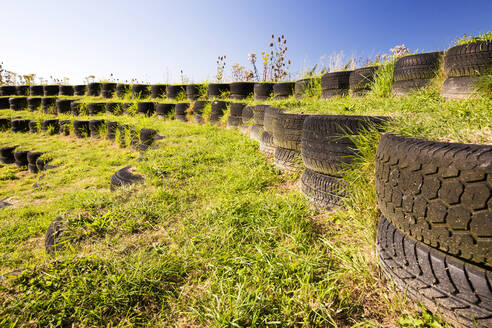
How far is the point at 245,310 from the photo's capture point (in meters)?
1.24

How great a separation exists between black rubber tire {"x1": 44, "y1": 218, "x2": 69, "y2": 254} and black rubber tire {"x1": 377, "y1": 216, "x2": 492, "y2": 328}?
2453 mm

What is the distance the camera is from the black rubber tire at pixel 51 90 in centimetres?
1230

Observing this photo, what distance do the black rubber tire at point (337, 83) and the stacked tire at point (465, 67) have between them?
1.67m

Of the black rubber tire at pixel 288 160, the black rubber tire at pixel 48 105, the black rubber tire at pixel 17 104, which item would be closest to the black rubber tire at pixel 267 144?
the black rubber tire at pixel 288 160

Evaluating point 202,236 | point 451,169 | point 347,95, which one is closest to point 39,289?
point 202,236

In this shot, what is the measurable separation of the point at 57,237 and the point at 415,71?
188 inches

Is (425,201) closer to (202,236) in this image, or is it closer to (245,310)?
(245,310)

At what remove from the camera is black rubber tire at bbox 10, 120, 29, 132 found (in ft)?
31.7

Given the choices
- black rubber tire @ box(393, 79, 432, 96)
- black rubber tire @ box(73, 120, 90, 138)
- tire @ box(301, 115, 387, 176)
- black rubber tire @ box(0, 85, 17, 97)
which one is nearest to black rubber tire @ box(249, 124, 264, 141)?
black rubber tire @ box(393, 79, 432, 96)

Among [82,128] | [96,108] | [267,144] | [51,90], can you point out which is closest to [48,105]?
[51,90]

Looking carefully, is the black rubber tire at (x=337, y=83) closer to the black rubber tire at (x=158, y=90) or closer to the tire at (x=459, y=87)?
the tire at (x=459, y=87)

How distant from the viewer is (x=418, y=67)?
3.58m

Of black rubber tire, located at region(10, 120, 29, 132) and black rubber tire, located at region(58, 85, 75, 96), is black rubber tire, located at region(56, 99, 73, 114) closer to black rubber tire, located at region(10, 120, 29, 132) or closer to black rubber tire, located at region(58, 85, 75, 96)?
black rubber tire, located at region(10, 120, 29, 132)

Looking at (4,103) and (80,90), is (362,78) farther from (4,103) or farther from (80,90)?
(4,103)
